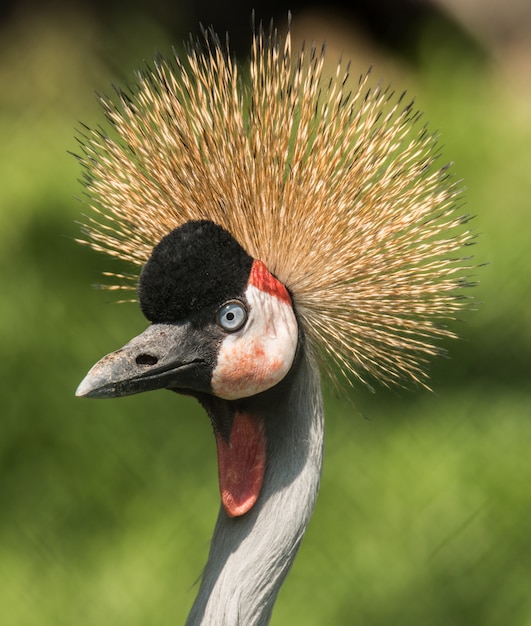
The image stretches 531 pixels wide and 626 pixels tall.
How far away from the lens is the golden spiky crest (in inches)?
45.7

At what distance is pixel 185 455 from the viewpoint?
226 cm

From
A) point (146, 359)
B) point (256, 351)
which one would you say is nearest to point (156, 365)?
point (146, 359)

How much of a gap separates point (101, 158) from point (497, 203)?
184cm

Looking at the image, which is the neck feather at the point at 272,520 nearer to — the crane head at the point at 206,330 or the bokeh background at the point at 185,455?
the crane head at the point at 206,330

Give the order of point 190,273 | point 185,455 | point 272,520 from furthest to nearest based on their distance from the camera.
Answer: point 185,455, point 272,520, point 190,273

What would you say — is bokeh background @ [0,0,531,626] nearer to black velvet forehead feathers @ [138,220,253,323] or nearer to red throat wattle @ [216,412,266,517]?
red throat wattle @ [216,412,266,517]

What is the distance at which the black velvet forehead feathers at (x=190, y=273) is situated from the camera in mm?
1051

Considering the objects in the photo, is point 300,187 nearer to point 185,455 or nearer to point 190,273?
point 190,273

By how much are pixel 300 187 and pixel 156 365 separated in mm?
275

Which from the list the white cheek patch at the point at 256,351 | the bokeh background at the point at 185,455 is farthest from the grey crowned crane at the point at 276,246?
the bokeh background at the point at 185,455

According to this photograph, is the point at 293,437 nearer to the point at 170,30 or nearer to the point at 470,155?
the point at 470,155

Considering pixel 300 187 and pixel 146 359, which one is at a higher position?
pixel 300 187

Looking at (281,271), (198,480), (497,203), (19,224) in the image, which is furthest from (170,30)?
(281,271)

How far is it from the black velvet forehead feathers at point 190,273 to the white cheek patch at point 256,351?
0.04 metres
